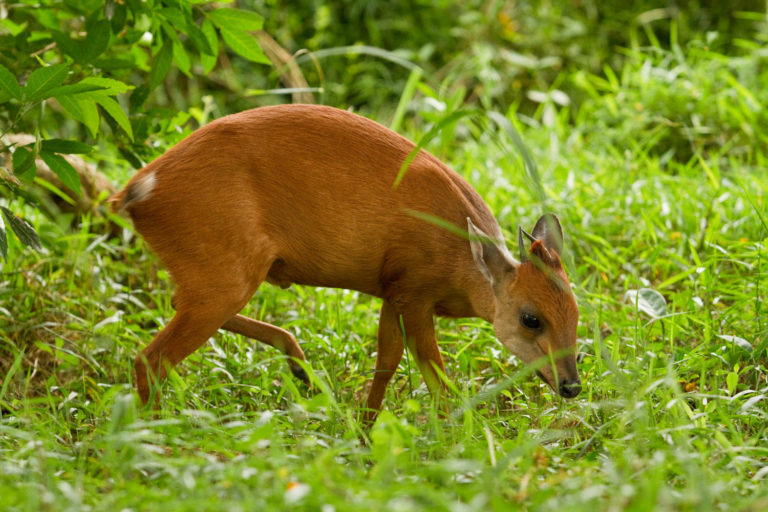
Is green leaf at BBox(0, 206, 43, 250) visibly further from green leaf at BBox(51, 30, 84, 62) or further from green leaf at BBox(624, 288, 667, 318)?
green leaf at BBox(624, 288, 667, 318)

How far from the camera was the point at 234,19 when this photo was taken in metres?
4.04

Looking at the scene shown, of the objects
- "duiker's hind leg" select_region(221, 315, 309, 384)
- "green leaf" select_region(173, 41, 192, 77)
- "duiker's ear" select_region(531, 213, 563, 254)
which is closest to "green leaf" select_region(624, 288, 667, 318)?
"duiker's ear" select_region(531, 213, 563, 254)

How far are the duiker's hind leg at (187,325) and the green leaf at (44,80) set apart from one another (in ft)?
2.79

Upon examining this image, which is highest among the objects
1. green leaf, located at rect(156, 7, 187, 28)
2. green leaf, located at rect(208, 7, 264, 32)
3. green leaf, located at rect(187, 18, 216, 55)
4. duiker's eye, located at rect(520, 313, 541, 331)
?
green leaf, located at rect(156, 7, 187, 28)

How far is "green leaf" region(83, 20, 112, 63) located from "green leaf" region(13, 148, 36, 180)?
0.44 metres

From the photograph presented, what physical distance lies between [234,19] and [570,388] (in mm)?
2035

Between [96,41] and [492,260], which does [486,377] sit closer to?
[492,260]

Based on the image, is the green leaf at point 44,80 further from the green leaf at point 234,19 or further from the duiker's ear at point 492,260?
the duiker's ear at point 492,260

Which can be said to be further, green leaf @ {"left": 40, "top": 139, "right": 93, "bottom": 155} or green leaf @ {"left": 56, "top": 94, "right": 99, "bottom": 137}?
green leaf @ {"left": 40, "top": 139, "right": 93, "bottom": 155}

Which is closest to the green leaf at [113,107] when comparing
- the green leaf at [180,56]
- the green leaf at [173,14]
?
the green leaf at [173,14]

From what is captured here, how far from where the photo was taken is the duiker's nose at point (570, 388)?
11.9 feet

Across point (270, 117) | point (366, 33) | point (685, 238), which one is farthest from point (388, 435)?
point (366, 33)

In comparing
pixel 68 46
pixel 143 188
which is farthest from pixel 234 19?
pixel 143 188

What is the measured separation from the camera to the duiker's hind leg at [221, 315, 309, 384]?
410cm
